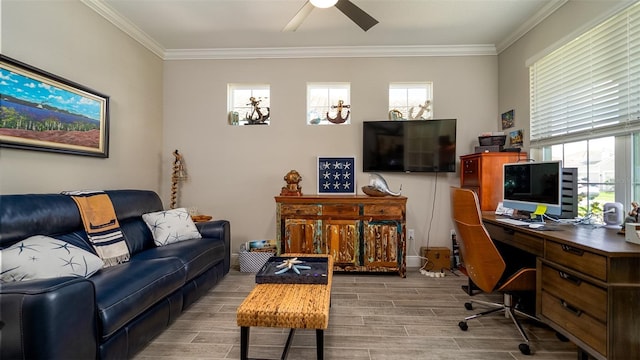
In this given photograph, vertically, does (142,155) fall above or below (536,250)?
above

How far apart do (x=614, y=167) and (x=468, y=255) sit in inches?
53.3

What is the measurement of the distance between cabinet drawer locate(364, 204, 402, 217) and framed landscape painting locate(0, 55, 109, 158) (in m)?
A: 2.87

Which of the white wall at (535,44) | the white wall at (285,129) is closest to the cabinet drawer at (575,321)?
the white wall at (285,129)

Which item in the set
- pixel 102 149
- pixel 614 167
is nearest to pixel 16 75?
pixel 102 149

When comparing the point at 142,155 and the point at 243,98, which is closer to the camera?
the point at 142,155

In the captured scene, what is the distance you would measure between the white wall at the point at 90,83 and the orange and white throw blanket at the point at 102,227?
1.14ft

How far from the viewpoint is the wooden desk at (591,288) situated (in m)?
1.29

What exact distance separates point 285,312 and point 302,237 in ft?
5.63

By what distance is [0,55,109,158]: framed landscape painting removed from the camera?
73.5 inches

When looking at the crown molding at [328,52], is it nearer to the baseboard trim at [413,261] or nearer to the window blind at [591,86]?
the window blind at [591,86]

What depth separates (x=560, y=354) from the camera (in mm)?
1720

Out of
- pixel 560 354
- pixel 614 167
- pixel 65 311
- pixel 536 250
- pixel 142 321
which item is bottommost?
pixel 560 354

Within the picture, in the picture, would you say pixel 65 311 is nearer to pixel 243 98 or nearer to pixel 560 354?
pixel 560 354

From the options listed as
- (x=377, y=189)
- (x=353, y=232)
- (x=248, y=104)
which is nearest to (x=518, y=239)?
(x=377, y=189)
